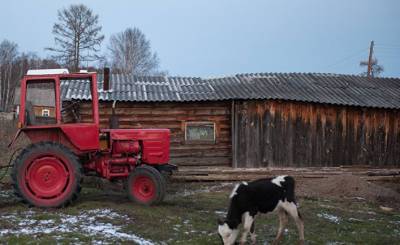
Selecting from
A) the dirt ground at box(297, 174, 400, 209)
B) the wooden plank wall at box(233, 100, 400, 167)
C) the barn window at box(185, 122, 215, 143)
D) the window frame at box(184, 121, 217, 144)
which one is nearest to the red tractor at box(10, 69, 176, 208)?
the dirt ground at box(297, 174, 400, 209)

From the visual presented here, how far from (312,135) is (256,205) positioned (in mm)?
11695

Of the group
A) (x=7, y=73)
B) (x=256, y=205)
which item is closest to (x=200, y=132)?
(x=256, y=205)

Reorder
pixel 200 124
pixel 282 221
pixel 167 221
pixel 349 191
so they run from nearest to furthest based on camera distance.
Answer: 1. pixel 282 221
2. pixel 167 221
3. pixel 349 191
4. pixel 200 124

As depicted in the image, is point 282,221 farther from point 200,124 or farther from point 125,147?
point 200,124

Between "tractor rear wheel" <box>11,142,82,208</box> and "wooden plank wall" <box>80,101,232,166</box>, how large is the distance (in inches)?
328

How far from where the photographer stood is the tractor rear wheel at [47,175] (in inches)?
361

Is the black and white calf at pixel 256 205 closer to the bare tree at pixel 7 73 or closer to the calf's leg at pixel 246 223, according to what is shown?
the calf's leg at pixel 246 223

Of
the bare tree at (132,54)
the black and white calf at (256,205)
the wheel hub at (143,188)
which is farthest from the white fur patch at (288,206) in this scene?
the bare tree at (132,54)

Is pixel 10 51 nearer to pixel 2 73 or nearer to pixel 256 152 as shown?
pixel 2 73

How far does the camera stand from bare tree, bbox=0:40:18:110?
59.4m

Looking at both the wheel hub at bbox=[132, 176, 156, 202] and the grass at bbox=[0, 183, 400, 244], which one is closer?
the grass at bbox=[0, 183, 400, 244]

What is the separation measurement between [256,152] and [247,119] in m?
1.31

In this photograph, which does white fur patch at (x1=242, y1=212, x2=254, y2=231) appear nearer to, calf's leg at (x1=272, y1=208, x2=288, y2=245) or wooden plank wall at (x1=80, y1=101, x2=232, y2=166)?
calf's leg at (x1=272, y1=208, x2=288, y2=245)

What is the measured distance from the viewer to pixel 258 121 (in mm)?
17906
